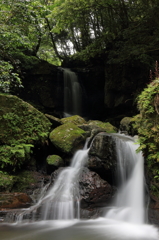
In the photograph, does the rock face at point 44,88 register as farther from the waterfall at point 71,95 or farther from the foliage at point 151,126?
the foliage at point 151,126

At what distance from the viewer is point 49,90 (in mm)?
15656

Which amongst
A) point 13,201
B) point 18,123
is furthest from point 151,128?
point 18,123

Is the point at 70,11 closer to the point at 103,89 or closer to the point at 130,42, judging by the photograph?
the point at 130,42

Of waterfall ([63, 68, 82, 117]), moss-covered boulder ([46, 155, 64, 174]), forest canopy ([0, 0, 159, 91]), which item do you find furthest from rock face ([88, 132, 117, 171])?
waterfall ([63, 68, 82, 117])

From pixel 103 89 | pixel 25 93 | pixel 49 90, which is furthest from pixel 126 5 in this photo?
pixel 25 93

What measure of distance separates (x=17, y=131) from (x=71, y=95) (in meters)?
9.08

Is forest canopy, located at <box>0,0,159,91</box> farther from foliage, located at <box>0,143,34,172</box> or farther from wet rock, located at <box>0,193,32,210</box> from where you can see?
wet rock, located at <box>0,193,32,210</box>

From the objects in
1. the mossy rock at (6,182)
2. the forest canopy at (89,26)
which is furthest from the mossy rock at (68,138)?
the forest canopy at (89,26)

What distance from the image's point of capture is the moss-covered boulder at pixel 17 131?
6711 millimetres

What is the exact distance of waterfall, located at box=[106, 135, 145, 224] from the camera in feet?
15.8

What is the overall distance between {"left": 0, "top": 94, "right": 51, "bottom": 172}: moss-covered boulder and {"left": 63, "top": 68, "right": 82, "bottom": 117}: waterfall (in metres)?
7.33

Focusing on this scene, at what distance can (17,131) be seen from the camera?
740 centimetres

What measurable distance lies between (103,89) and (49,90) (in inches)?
183

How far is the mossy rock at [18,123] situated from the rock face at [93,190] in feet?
9.38
